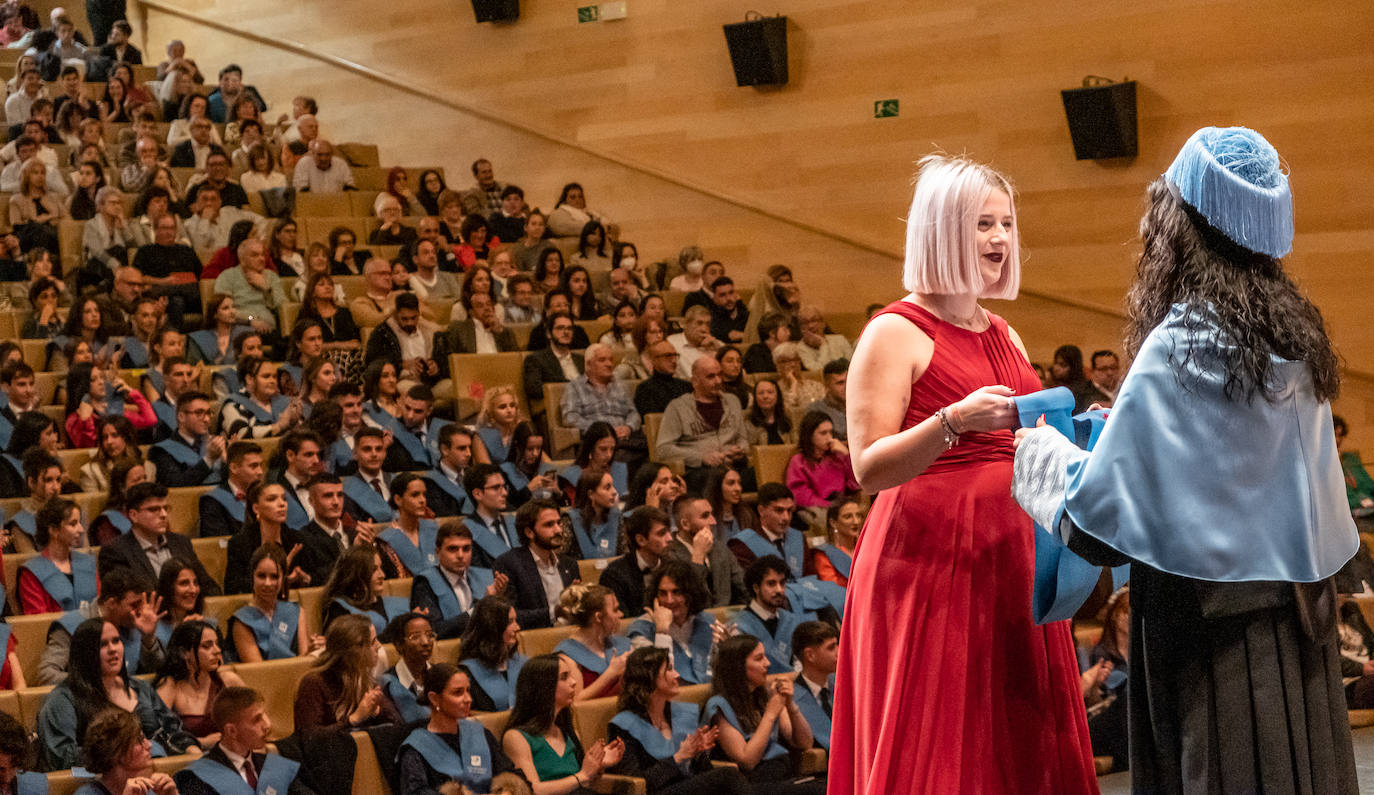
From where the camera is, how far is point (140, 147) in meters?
8.12

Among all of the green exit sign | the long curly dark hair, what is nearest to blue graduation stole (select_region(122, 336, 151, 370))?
the green exit sign

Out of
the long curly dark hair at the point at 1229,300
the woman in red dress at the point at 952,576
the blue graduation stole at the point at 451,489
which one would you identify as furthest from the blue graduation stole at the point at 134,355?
the long curly dark hair at the point at 1229,300

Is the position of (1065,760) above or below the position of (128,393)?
below

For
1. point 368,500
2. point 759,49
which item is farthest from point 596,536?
point 759,49

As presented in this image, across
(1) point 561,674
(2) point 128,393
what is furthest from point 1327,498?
(2) point 128,393

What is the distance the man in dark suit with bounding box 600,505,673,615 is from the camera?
5.30 meters

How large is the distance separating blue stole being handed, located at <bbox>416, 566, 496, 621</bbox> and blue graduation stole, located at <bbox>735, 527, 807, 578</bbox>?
98cm

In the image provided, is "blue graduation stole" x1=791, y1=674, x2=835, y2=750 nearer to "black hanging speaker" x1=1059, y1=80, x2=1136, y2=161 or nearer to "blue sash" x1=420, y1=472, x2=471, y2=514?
"blue sash" x1=420, y1=472, x2=471, y2=514

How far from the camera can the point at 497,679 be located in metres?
4.65

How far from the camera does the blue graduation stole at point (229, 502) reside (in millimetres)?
5238

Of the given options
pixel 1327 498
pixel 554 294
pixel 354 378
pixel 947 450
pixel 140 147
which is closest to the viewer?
pixel 1327 498

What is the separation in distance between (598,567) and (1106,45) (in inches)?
154

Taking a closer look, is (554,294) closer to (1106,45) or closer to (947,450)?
Answer: (1106,45)

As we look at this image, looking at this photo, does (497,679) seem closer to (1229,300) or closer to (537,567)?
(537,567)
